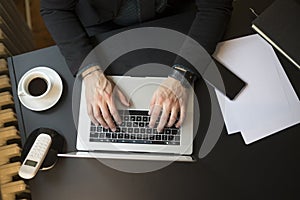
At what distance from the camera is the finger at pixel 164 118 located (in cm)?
100

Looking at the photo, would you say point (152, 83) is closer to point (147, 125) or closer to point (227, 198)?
point (147, 125)

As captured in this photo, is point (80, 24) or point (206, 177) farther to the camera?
point (80, 24)

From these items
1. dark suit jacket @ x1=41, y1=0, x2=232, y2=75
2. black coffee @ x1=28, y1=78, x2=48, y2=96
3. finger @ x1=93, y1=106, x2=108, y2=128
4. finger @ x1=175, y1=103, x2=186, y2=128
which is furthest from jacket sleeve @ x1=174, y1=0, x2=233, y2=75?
black coffee @ x1=28, y1=78, x2=48, y2=96

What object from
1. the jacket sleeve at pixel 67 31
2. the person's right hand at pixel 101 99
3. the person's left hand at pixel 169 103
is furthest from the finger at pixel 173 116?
the jacket sleeve at pixel 67 31

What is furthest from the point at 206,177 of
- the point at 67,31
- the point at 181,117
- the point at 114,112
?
the point at 67,31

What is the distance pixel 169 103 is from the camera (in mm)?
1024

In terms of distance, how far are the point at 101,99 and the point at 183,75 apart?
0.21 meters

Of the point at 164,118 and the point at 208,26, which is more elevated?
the point at 208,26

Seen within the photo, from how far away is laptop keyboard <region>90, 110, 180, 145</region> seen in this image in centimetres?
100

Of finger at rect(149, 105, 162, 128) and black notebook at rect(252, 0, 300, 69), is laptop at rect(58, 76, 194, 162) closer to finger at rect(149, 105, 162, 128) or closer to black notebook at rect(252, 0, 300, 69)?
finger at rect(149, 105, 162, 128)

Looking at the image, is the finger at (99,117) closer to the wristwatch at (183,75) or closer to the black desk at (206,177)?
the black desk at (206,177)

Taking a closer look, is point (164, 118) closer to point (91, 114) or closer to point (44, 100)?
point (91, 114)

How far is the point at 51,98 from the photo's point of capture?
1038 millimetres

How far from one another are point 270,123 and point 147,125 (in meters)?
0.29
